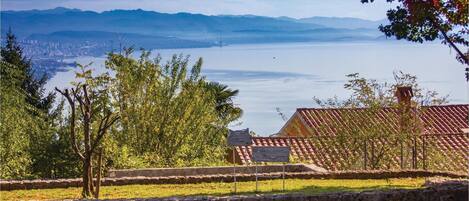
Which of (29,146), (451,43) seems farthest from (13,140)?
(451,43)

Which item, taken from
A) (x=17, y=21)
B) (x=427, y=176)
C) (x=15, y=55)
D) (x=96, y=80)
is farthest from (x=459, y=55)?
(x=17, y=21)

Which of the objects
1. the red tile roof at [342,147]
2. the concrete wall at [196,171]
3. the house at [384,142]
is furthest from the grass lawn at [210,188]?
the red tile roof at [342,147]

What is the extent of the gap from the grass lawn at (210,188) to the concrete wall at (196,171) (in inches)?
61.7

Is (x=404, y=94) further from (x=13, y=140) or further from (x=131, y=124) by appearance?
(x=13, y=140)

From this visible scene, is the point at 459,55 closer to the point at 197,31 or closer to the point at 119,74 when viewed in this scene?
the point at 119,74

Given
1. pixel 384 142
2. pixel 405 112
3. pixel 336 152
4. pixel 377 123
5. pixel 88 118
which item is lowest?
pixel 336 152

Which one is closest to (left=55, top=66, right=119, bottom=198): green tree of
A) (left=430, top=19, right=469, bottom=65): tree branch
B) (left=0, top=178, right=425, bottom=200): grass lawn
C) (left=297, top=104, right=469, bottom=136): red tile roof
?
(left=0, top=178, right=425, bottom=200): grass lawn

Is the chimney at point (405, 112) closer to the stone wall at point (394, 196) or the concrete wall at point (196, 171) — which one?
the concrete wall at point (196, 171)

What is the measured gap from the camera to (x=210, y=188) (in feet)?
55.5

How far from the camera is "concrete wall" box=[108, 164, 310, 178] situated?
19.7 metres

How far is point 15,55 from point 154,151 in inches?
671

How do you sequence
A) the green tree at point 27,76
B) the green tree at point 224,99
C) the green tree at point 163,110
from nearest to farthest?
the green tree at point 163,110, the green tree at point 224,99, the green tree at point 27,76

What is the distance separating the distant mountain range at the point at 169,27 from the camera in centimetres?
7081

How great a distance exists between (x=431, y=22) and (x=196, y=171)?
7676mm
